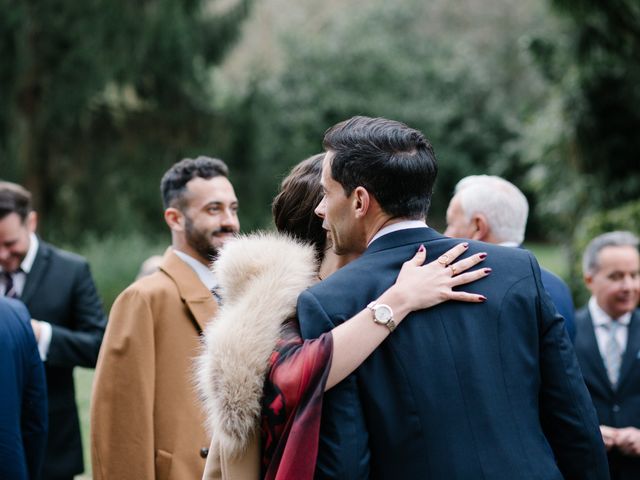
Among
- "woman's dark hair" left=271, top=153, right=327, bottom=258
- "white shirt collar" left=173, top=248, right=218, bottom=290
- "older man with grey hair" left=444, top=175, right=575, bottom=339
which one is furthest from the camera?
"older man with grey hair" left=444, top=175, right=575, bottom=339

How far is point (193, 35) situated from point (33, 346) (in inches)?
586

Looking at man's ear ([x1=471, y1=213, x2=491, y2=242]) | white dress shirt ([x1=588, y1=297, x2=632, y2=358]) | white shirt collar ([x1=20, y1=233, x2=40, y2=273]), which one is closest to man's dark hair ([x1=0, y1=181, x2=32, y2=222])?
white shirt collar ([x1=20, y1=233, x2=40, y2=273])

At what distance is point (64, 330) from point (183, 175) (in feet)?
3.85

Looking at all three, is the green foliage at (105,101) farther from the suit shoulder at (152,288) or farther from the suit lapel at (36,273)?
the suit shoulder at (152,288)

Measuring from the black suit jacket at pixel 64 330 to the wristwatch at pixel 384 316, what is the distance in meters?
2.67

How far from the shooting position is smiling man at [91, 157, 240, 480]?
3371 mm

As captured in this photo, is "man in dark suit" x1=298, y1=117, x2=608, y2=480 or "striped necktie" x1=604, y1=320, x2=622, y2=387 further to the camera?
"striped necktie" x1=604, y1=320, x2=622, y2=387

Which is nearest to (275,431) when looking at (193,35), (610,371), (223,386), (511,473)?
(223,386)

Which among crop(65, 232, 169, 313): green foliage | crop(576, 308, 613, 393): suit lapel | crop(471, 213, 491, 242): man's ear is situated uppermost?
crop(471, 213, 491, 242): man's ear

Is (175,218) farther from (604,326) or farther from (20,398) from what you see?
(604,326)

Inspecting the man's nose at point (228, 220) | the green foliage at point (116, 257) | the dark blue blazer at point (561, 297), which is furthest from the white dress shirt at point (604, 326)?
the green foliage at point (116, 257)

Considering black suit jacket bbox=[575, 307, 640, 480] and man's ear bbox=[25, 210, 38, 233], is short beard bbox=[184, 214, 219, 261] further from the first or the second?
black suit jacket bbox=[575, 307, 640, 480]

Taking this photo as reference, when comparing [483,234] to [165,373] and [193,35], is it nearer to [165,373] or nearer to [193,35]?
[165,373]

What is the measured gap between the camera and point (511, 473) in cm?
221
